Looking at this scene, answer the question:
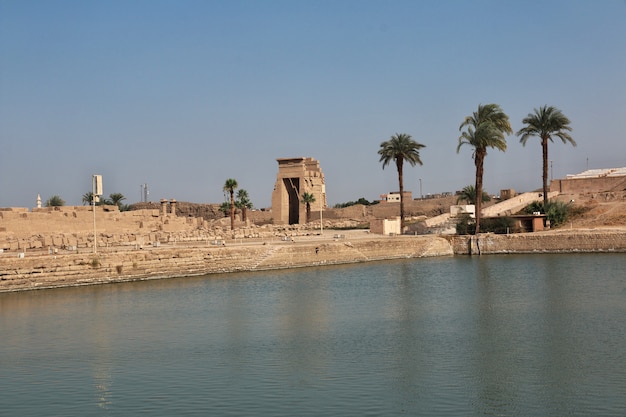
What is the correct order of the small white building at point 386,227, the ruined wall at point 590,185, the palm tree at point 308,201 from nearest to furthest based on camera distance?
1. the small white building at point 386,227
2. the ruined wall at point 590,185
3. the palm tree at point 308,201

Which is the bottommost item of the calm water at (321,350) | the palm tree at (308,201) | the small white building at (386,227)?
the calm water at (321,350)

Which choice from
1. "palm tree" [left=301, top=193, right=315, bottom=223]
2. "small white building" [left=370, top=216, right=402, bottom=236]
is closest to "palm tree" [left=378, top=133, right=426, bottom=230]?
"small white building" [left=370, top=216, right=402, bottom=236]

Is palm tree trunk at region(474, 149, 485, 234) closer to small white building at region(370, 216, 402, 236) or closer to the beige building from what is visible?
small white building at region(370, 216, 402, 236)

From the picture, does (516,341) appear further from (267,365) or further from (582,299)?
(582,299)

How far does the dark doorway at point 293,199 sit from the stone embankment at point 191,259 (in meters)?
24.2

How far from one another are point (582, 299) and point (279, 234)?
1195 inches

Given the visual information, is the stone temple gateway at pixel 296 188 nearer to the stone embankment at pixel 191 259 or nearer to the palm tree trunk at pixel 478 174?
the palm tree trunk at pixel 478 174

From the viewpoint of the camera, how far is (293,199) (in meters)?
69.9

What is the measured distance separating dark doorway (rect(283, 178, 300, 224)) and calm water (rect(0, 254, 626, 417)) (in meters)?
39.5

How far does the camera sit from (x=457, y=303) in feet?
77.8

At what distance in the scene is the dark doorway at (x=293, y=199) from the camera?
68.9 m

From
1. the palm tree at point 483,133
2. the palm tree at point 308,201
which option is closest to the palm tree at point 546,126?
the palm tree at point 483,133

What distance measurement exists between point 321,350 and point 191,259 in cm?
1887

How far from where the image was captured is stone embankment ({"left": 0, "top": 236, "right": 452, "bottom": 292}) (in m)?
29.9
